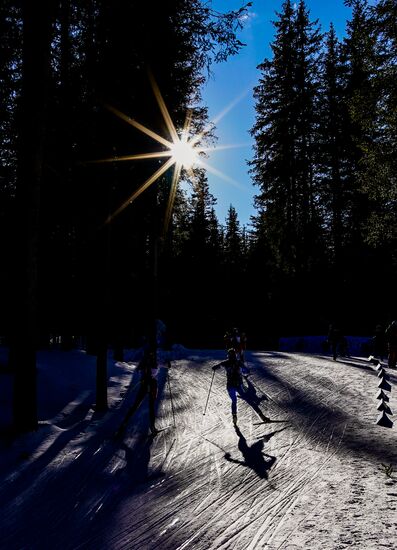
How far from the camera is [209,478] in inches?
249

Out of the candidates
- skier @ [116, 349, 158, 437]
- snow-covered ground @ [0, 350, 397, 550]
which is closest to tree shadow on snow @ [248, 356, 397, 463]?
snow-covered ground @ [0, 350, 397, 550]

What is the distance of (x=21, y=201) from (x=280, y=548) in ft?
24.1

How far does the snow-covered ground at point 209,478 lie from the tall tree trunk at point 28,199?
0.90m

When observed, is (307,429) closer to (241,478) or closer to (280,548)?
(241,478)

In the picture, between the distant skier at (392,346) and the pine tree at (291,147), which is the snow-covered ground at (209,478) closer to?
the distant skier at (392,346)

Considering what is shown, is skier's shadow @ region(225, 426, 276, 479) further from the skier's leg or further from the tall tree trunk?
the tall tree trunk

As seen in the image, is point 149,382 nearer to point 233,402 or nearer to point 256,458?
point 233,402

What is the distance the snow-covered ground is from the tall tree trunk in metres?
0.90

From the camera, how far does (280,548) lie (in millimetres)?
4090

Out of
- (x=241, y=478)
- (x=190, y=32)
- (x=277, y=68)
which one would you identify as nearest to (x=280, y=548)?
(x=241, y=478)

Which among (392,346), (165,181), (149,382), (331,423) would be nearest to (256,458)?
(331,423)

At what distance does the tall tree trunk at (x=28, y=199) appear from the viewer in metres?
8.57

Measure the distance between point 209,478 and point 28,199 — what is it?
6.05 metres

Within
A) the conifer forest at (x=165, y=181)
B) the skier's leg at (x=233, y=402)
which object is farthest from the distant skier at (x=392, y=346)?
the skier's leg at (x=233, y=402)
